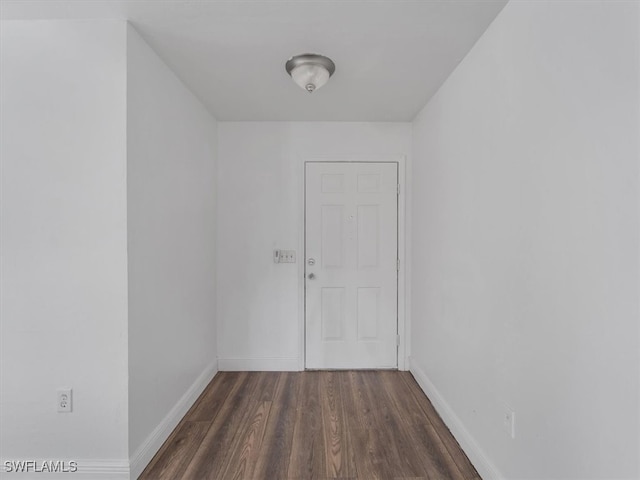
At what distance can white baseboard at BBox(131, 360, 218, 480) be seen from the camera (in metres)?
1.73

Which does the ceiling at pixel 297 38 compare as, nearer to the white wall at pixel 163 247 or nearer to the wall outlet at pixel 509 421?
the white wall at pixel 163 247

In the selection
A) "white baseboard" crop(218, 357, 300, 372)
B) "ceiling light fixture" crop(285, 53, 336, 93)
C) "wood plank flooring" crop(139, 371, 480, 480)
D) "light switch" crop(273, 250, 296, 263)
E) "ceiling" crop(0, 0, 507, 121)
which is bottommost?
"wood plank flooring" crop(139, 371, 480, 480)

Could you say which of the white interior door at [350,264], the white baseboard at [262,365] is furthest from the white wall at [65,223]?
the white interior door at [350,264]

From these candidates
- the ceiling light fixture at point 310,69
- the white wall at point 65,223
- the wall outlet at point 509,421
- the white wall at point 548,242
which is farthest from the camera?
the ceiling light fixture at point 310,69

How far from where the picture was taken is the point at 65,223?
65.3 inches

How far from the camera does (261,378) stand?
2.93m

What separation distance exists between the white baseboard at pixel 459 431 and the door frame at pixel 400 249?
33cm

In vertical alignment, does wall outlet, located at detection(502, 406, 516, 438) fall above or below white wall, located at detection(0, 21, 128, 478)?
below

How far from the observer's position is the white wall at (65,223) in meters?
1.65

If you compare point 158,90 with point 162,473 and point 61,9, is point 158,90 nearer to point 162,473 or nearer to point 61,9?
point 61,9

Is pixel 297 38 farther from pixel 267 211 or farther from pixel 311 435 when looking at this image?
pixel 311 435

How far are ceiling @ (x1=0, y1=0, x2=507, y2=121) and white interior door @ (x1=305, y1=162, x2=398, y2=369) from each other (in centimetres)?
76

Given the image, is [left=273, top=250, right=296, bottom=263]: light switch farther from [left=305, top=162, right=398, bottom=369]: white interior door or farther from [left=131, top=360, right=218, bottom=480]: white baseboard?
[left=131, top=360, right=218, bottom=480]: white baseboard

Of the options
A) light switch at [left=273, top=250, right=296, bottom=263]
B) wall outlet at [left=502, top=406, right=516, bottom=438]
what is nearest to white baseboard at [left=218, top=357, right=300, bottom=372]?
light switch at [left=273, top=250, right=296, bottom=263]
